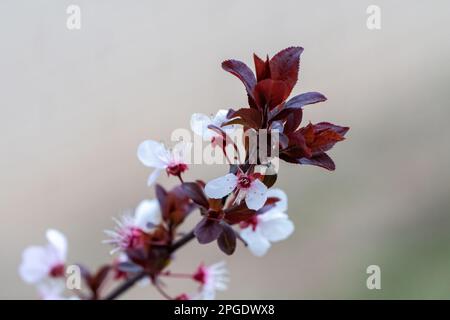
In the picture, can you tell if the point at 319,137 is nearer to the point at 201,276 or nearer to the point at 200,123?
the point at 200,123

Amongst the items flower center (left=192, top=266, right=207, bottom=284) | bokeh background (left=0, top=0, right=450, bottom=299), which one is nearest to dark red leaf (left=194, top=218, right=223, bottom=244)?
flower center (left=192, top=266, right=207, bottom=284)

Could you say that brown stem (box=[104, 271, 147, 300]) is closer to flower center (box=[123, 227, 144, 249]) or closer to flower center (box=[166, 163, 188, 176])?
flower center (box=[123, 227, 144, 249])

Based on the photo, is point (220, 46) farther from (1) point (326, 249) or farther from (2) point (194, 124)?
(2) point (194, 124)

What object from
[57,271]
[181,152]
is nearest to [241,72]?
[181,152]

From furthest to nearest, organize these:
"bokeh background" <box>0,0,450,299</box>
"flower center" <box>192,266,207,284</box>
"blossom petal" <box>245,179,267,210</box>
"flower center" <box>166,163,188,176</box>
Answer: "bokeh background" <box>0,0,450,299</box> < "flower center" <box>192,266,207,284</box> < "flower center" <box>166,163,188,176</box> < "blossom petal" <box>245,179,267,210</box>

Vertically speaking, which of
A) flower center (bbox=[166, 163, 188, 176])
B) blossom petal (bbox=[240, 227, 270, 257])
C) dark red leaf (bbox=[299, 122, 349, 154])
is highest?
dark red leaf (bbox=[299, 122, 349, 154])

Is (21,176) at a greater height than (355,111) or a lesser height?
lesser
